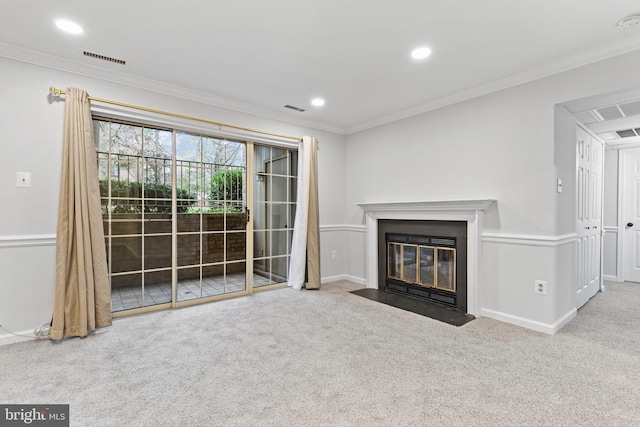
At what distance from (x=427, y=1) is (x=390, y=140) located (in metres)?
2.39

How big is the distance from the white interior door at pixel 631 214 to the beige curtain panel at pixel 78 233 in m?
7.09

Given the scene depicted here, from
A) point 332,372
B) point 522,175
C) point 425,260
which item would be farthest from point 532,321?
point 332,372

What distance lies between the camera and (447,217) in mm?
3539

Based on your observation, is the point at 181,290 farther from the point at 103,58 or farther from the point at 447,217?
the point at 447,217

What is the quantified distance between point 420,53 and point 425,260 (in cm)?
237

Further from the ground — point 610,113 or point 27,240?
point 610,113

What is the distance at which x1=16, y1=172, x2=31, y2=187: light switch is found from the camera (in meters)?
2.62

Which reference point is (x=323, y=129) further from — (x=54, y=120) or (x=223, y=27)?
(x=54, y=120)

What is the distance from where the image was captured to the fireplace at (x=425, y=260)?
347 cm

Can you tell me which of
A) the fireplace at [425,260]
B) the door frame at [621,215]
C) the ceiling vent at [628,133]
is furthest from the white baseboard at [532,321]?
the ceiling vent at [628,133]

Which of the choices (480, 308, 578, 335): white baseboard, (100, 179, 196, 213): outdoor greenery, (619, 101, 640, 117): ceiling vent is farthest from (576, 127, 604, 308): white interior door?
(100, 179, 196, 213): outdoor greenery

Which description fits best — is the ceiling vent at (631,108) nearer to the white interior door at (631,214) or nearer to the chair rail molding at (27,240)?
the white interior door at (631,214)

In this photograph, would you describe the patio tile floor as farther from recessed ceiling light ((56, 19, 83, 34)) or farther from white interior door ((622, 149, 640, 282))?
white interior door ((622, 149, 640, 282))

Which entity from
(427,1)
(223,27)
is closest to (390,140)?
(427,1)
